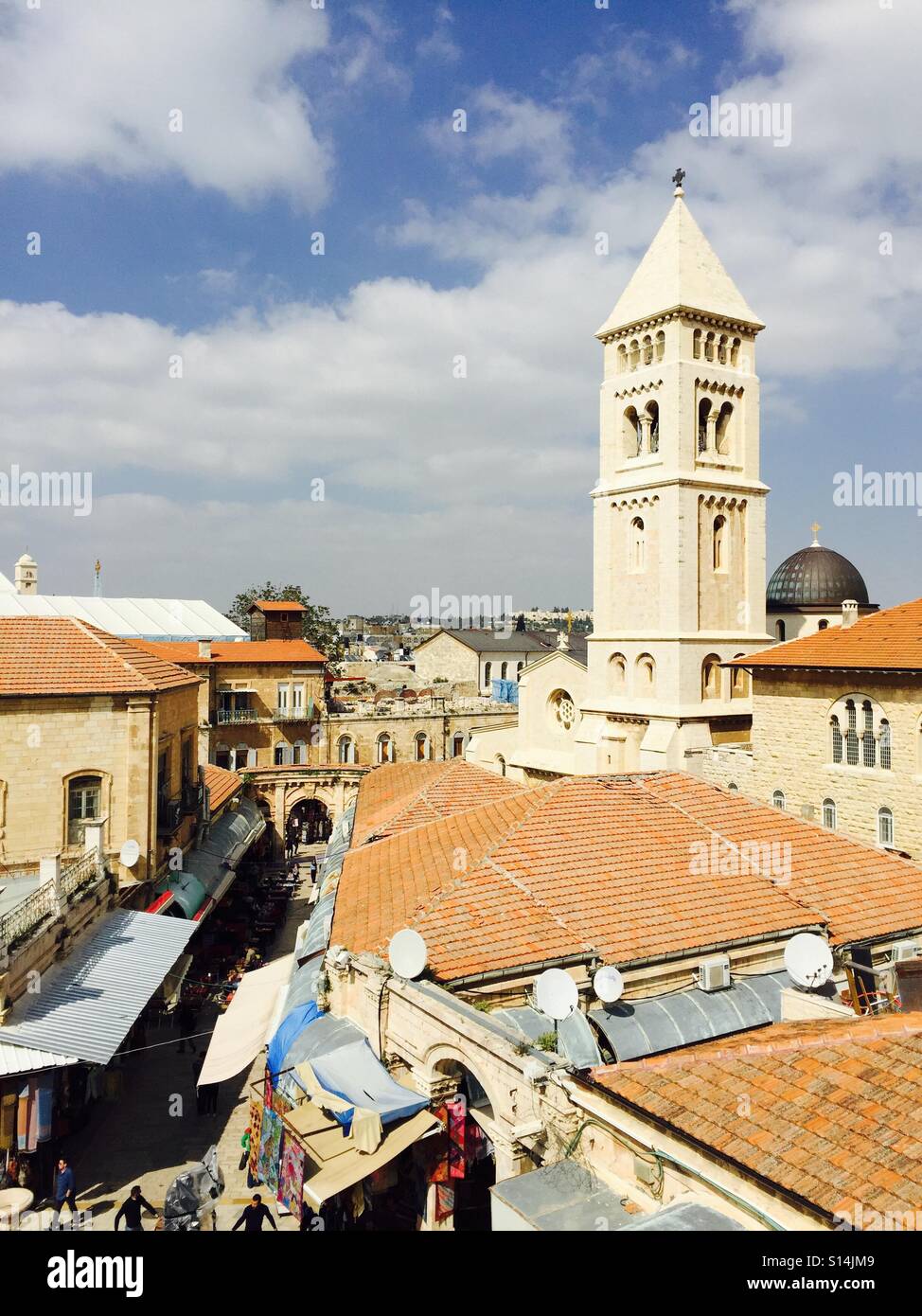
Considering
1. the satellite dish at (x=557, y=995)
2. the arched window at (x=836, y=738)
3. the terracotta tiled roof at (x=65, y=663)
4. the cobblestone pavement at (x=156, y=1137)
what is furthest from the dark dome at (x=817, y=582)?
the satellite dish at (x=557, y=995)

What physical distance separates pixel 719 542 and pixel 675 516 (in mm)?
3069

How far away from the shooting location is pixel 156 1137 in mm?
15547

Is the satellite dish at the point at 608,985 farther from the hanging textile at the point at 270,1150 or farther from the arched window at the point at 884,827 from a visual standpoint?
the arched window at the point at 884,827

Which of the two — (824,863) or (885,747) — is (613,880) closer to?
(824,863)

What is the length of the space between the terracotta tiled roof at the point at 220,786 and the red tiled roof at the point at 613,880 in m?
12.2

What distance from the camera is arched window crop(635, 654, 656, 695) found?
33406 millimetres

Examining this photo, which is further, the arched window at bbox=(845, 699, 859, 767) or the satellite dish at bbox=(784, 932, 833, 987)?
the arched window at bbox=(845, 699, 859, 767)

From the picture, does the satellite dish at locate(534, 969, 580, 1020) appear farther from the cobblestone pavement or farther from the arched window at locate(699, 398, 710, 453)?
the arched window at locate(699, 398, 710, 453)

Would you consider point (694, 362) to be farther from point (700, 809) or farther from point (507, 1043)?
point (507, 1043)

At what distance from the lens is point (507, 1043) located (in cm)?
1005

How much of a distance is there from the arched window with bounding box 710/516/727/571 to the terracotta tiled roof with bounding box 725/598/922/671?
7941 millimetres

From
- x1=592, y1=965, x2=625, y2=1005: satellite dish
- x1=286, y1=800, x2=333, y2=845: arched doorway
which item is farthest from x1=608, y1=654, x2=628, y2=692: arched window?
x1=592, y1=965, x2=625, y2=1005: satellite dish
